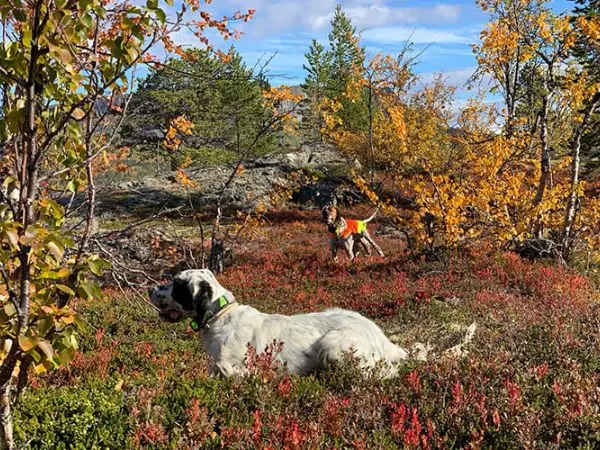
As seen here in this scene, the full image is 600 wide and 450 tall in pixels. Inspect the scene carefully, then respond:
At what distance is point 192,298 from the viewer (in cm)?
641

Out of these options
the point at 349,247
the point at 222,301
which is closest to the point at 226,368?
the point at 222,301

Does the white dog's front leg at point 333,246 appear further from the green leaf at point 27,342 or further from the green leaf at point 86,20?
the green leaf at point 86,20

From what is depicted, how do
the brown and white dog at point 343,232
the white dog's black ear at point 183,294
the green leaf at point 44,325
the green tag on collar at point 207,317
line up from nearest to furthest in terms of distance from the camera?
the green leaf at point 44,325 < the green tag on collar at point 207,317 < the white dog's black ear at point 183,294 < the brown and white dog at point 343,232

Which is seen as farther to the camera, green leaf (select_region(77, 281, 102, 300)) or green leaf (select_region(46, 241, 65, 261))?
green leaf (select_region(77, 281, 102, 300))

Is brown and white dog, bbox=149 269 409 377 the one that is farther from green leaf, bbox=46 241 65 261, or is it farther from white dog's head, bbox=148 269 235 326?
green leaf, bbox=46 241 65 261

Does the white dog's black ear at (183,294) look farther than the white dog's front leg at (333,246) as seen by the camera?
No

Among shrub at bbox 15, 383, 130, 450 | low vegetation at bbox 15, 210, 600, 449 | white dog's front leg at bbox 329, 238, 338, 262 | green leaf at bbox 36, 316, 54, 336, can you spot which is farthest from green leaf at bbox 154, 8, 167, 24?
white dog's front leg at bbox 329, 238, 338, 262

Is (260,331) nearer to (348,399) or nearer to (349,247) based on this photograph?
(348,399)

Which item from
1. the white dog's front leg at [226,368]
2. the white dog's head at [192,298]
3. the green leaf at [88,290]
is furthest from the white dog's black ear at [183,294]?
the green leaf at [88,290]

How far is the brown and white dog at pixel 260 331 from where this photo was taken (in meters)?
→ 6.04

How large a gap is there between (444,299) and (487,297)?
84 centimetres

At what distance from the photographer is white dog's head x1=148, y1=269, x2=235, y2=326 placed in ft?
20.8

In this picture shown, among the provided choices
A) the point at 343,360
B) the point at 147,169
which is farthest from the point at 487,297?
the point at 147,169

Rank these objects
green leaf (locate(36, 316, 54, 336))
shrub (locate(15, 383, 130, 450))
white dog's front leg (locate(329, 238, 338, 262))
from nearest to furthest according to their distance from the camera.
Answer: green leaf (locate(36, 316, 54, 336)) → shrub (locate(15, 383, 130, 450)) → white dog's front leg (locate(329, 238, 338, 262))
